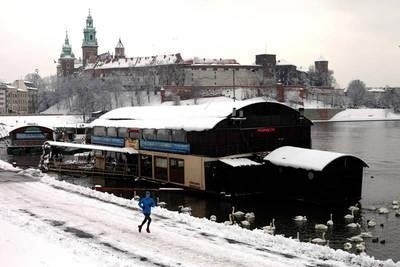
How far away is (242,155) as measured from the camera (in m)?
39.5

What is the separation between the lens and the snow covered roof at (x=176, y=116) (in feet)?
131

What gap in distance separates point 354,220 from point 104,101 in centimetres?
11530

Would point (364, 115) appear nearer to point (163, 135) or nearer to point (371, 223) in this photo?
point (163, 135)

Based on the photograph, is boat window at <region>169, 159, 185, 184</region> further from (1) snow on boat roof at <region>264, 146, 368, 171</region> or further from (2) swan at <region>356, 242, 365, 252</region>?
(2) swan at <region>356, 242, 365, 252</region>

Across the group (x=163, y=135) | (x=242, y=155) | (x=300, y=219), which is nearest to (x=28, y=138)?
(x=163, y=135)

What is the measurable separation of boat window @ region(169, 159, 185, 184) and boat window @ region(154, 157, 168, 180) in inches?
32.4

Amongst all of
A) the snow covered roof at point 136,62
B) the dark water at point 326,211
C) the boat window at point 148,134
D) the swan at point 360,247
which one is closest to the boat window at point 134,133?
the boat window at point 148,134

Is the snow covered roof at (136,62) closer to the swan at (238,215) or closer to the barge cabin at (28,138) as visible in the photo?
the barge cabin at (28,138)

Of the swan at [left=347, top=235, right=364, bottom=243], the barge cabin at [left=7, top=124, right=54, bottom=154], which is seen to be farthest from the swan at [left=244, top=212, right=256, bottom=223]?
the barge cabin at [left=7, top=124, right=54, bottom=154]

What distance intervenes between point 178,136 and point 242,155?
5.01 meters

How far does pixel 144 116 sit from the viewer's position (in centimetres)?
5100

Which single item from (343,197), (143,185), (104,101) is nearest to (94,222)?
(343,197)

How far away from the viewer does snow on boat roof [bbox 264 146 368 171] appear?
34.8 m

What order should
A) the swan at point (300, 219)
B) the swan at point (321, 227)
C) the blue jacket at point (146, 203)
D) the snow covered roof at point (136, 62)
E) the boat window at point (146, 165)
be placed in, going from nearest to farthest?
the blue jacket at point (146, 203) < the swan at point (321, 227) < the swan at point (300, 219) < the boat window at point (146, 165) < the snow covered roof at point (136, 62)
